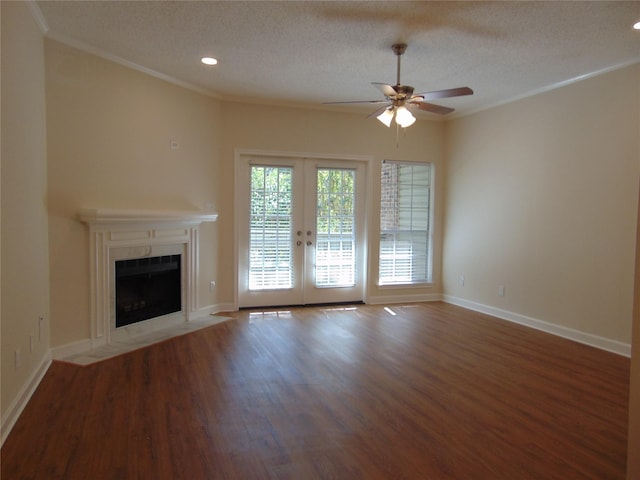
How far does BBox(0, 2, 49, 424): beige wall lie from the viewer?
2.35 meters

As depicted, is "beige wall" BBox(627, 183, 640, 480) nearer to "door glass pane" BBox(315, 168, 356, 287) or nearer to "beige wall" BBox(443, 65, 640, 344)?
"beige wall" BBox(443, 65, 640, 344)

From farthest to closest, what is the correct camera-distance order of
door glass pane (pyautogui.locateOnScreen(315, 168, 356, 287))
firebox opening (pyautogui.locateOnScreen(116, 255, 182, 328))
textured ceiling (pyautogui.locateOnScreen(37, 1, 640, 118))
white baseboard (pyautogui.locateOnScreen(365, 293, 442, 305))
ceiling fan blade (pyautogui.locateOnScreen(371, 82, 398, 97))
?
white baseboard (pyautogui.locateOnScreen(365, 293, 442, 305)), door glass pane (pyautogui.locateOnScreen(315, 168, 356, 287)), firebox opening (pyautogui.locateOnScreen(116, 255, 182, 328)), ceiling fan blade (pyautogui.locateOnScreen(371, 82, 398, 97)), textured ceiling (pyautogui.locateOnScreen(37, 1, 640, 118))

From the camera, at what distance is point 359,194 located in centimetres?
584

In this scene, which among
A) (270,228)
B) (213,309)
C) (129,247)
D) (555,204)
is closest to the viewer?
(129,247)

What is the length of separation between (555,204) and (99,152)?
4.78m

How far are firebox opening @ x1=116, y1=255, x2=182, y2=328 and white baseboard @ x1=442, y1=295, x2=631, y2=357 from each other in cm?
396

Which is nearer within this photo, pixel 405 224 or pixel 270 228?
pixel 270 228

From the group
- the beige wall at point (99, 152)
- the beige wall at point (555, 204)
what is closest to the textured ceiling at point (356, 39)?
the beige wall at point (99, 152)

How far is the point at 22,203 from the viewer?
2652 millimetres

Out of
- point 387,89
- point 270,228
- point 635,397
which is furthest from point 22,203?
point 635,397

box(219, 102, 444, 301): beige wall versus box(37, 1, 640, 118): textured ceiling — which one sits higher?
box(37, 1, 640, 118): textured ceiling

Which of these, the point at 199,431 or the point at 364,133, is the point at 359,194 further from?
the point at 199,431

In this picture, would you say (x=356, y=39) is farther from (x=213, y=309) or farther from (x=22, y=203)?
(x=213, y=309)

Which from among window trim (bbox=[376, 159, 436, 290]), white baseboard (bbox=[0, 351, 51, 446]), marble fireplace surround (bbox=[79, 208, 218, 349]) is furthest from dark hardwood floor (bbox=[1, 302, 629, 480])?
window trim (bbox=[376, 159, 436, 290])
